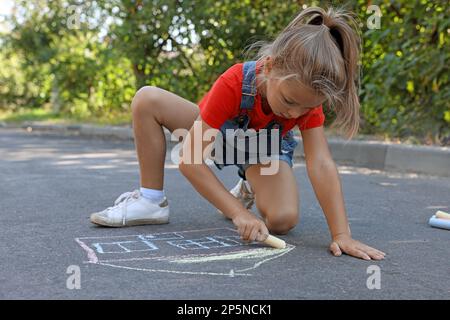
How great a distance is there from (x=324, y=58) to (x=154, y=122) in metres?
1.01

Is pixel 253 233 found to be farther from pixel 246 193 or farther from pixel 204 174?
pixel 246 193

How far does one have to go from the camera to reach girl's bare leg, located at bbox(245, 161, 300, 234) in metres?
2.93

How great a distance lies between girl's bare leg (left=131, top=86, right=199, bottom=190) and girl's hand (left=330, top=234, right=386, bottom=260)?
952mm

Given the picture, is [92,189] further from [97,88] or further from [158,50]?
A: [97,88]

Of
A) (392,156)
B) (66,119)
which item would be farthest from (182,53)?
(392,156)

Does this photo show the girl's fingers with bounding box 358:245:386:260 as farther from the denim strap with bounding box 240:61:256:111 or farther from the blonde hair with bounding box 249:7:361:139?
the denim strap with bounding box 240:61:256:111

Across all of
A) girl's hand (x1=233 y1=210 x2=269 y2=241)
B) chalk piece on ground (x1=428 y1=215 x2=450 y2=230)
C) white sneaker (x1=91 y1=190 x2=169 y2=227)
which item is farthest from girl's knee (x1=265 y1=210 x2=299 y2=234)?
chalk piece on ground (x1=428 y1=215 x2=450 y2=230)

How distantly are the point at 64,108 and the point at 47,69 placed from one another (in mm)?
935

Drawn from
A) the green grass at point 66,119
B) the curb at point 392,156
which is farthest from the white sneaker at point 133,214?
the green grass at point 66,119

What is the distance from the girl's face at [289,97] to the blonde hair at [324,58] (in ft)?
0.07

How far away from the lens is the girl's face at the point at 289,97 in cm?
242

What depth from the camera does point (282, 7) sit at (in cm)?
756

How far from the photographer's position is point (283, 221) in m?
2.91

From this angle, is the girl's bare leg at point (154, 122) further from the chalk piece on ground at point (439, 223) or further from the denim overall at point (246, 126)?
the chalk piece on ground at point (439, 223)
